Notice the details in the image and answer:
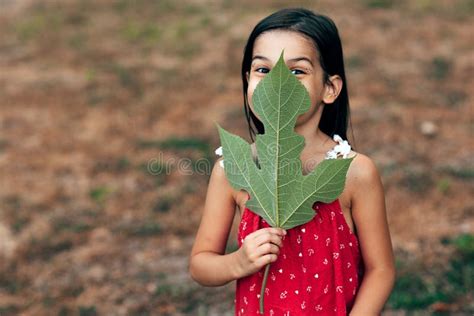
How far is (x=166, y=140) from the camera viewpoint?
4.92m

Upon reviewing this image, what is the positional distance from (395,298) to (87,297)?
1.51 metres

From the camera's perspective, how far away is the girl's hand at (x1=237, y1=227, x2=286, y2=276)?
1.30m

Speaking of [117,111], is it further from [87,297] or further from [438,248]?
A: [438,248]

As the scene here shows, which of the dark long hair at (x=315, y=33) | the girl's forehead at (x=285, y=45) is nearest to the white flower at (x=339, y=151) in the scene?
the dark long hair at (x=315, y=33)

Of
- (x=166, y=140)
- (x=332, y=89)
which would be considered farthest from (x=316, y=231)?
(x=166, y=140)

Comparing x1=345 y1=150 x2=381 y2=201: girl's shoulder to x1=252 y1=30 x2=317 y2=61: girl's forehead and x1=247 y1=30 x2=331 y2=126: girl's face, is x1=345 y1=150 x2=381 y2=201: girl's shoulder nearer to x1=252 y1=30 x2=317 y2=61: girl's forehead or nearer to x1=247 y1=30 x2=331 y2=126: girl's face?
x1=247 y1=30 x2=331 y2=126: girl's face

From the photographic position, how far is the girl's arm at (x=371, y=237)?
1431 mm

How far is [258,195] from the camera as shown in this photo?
133 centimetres

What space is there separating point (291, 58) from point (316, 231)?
39 cm

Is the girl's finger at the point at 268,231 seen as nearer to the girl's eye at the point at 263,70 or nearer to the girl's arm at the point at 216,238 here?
the girl's arm at the point at 216,238

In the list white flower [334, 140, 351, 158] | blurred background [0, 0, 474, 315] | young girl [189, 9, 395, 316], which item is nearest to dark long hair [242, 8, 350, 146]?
young girl [189, 9, 395, 316]

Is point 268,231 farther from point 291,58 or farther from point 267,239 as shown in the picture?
point 291,58

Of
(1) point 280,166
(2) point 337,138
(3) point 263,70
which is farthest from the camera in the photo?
(2) point 337,138

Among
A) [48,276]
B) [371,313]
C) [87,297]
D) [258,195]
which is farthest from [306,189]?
[48,276]
